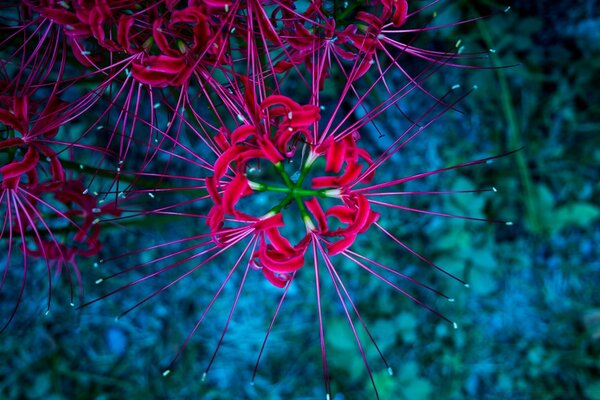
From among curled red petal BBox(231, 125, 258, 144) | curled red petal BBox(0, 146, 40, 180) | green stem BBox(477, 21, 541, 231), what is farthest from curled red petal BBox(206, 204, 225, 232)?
green stem BBox(477, 21, 541, 231)

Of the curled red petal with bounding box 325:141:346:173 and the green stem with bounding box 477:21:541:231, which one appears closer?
the curled red petal with bounding box 325:141:346:173

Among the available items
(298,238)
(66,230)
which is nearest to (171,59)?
(66,230)

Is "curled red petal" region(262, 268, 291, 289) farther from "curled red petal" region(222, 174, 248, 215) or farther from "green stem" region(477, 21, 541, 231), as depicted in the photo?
"green stem" region(477, 21, 541, 231)

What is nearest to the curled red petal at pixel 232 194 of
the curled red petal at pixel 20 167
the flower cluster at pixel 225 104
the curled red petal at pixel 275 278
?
the flower cluster at pixel 225 104

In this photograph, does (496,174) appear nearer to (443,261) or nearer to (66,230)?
(443,261)

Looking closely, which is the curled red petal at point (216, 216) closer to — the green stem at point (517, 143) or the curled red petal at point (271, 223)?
the curled red petal at point (271, 223)

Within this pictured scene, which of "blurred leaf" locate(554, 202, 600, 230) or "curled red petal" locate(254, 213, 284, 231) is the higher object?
"curled red petal" locate(254, 213, 284, 231)

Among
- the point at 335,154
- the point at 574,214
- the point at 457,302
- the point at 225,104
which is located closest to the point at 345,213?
the point at 335,154

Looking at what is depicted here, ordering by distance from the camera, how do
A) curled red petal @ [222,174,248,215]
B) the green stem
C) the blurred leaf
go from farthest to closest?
1. the blurred leaf
2. the green stem
3. curled red petal @ [222,174,248,215]
